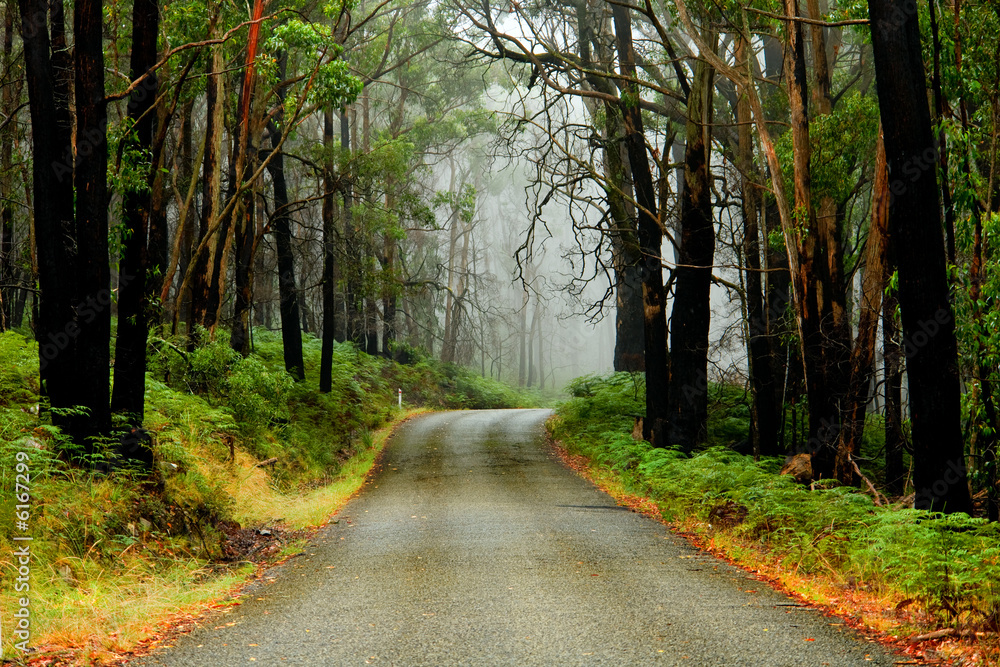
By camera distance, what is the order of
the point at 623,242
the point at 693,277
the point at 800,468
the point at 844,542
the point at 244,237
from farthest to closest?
the point at 244,237
the point at 623,242
the point at 693,277
the point at 800,468
the point at 844,542

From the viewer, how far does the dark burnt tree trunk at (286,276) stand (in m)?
21.4

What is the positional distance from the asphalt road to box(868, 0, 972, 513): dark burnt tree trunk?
2077 millimetres

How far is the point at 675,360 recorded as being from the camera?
50.0 feet

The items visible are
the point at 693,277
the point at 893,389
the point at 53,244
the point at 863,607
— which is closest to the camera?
the point at 863,607

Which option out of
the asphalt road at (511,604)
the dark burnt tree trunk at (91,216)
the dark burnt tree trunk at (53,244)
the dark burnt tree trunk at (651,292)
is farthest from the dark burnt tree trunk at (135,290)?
the dark burnt tree trunk at (651,292)

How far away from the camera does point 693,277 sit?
14.7 metres

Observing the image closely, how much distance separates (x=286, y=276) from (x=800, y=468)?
15.6 m

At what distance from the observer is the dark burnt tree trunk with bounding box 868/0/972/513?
718 cm

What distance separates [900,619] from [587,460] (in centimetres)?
1191

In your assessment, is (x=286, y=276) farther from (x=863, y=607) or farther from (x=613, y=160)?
(x=863, y=607)

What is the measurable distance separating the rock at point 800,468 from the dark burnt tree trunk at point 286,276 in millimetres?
14113

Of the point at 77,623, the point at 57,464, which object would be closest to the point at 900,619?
the point at 77,623
